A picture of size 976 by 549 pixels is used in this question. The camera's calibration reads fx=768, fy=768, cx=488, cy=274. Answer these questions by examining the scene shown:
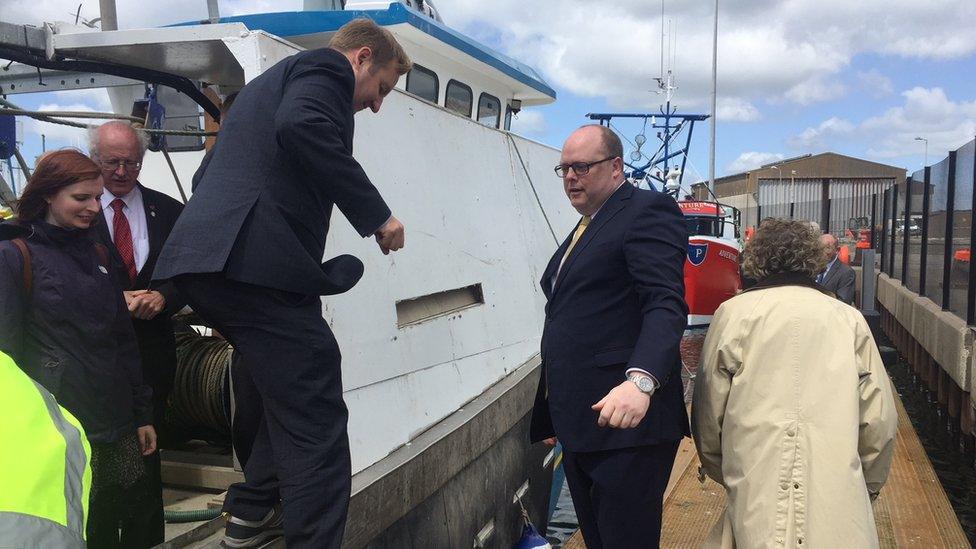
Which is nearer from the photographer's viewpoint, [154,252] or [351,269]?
[351,269]

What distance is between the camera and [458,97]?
5.68m

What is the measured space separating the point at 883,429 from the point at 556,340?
112cm

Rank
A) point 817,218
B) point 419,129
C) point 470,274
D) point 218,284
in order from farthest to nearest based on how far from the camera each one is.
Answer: point 817,218, point 470,274, point 419,129, point 218,284

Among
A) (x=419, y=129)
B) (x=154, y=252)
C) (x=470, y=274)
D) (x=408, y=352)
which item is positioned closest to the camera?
(x=154, y=252)

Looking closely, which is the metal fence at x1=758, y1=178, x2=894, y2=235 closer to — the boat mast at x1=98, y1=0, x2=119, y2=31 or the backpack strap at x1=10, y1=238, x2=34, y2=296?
the boat mast at x1=98, y1=0, x2=119, y2=31

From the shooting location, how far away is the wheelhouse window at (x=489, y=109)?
240 inches

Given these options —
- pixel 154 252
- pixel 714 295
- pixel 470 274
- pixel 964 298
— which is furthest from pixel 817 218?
pixel 154 252

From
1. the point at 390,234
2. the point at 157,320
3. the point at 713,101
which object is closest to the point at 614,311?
the point at 390,234

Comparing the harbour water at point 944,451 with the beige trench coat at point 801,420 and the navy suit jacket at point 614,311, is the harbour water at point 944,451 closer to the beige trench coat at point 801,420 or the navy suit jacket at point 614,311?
the beige trench coat at point 801,420

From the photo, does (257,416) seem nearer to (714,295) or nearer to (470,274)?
(470,274)

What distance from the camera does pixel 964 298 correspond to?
7359 mm

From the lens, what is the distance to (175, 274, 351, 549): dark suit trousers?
225cm

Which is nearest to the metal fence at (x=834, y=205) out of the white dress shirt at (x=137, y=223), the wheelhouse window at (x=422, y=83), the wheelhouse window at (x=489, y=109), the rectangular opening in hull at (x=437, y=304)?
the wheelhouse window at (x=489, y=109)

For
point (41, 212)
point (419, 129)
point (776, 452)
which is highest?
point (419, 129)
